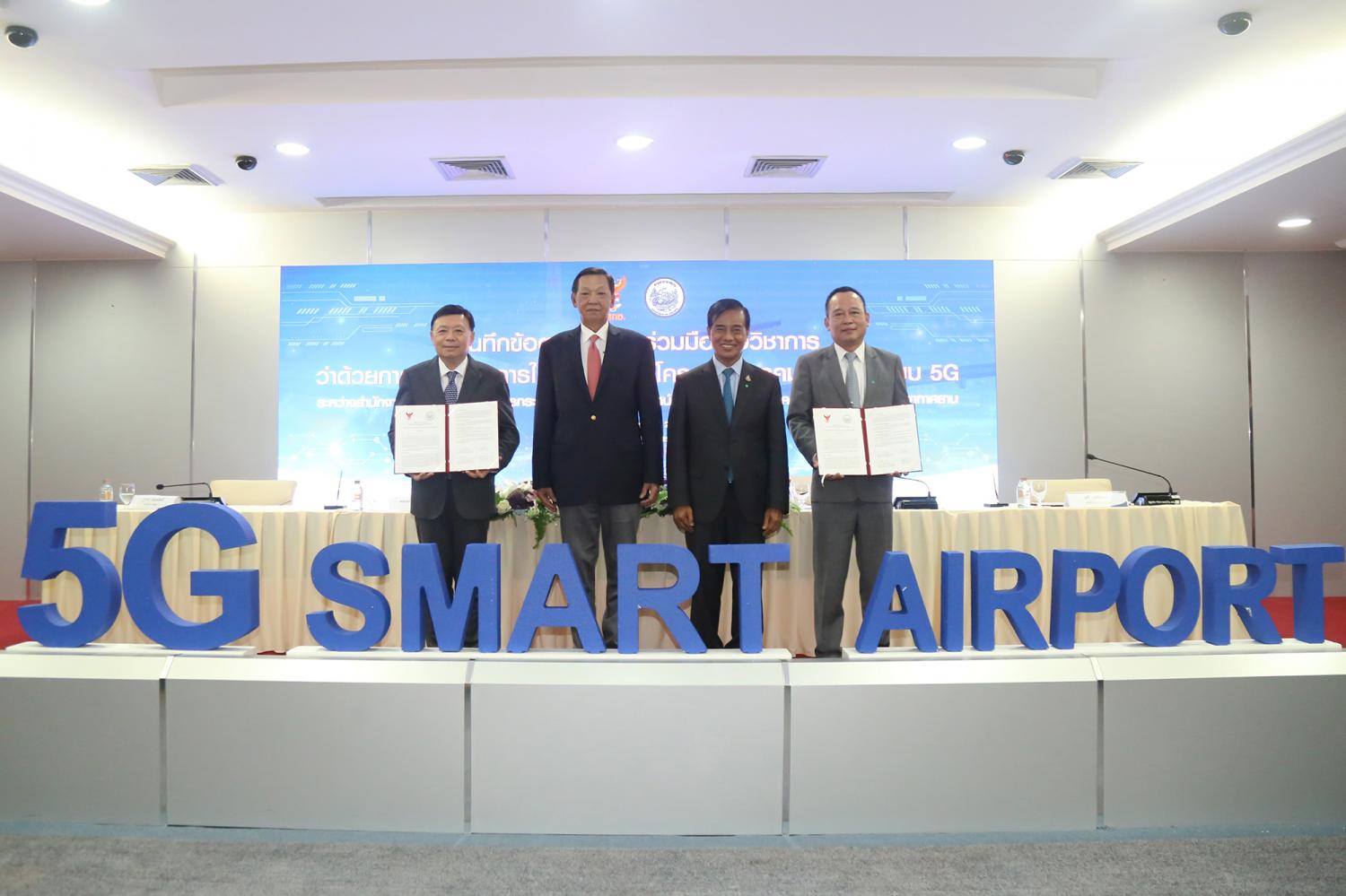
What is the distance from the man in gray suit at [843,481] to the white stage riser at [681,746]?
1.05 meters

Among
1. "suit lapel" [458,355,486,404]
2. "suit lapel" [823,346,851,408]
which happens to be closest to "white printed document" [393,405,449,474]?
"suit lapel" [458,355,486,404]

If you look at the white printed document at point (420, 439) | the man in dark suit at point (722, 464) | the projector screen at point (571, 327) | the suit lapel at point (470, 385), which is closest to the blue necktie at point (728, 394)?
the man in dark suit at point (722, 464)

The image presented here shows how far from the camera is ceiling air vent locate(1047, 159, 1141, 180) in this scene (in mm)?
5316

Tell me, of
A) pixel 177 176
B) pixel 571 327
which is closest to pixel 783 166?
pixel 571 327

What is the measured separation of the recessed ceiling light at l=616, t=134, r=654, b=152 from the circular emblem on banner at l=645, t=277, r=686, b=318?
1.28 meters

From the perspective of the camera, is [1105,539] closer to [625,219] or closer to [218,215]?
[625,219]

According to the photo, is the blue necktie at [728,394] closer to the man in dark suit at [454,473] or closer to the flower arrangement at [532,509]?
the flower arrangement at [532,509]

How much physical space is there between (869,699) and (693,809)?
49cm

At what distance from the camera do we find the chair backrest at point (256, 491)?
184 inches

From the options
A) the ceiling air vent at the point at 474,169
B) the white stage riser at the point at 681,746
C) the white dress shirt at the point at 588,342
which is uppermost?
the ceiling air vent at the point at 474,169

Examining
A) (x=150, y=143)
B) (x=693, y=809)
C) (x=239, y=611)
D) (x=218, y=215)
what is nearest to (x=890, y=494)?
(x=693, y=809)

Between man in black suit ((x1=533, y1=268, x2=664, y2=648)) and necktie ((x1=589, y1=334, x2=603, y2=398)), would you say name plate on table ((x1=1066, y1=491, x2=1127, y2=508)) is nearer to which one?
man in black suit ((x1=533, y1=268, x2=664, y2=648))

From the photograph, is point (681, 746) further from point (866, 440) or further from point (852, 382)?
point (852, 382)

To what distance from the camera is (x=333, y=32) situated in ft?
12.3
